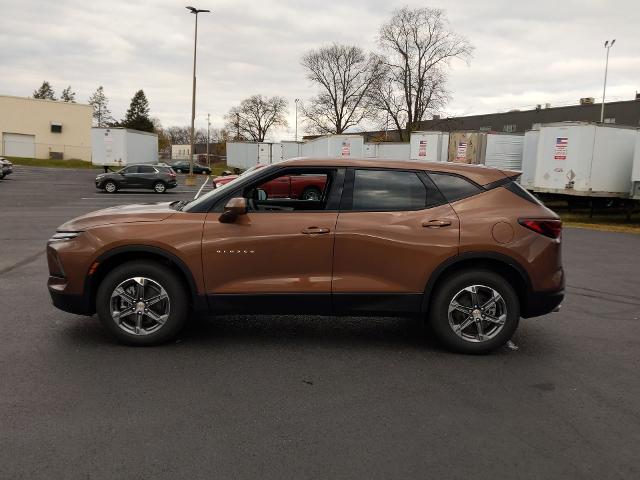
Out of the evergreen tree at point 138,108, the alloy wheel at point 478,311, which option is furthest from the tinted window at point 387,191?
the evergreen tree at point 138,108

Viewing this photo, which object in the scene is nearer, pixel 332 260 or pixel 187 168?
pixel 332 260

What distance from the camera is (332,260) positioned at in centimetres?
487

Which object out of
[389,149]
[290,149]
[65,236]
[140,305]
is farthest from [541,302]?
[290,149]

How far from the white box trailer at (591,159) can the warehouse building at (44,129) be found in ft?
206

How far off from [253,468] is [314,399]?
980mm

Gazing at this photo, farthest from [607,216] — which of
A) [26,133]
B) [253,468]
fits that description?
[26,133]

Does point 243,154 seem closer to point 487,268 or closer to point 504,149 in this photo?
point 504,149

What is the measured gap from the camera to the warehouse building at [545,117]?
53219mm

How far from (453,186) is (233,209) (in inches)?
75.6

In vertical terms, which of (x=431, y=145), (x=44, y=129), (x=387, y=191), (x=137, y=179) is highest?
(x=44, y=129)

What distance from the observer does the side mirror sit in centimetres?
473

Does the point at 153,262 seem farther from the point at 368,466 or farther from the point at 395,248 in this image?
the point at 368,466

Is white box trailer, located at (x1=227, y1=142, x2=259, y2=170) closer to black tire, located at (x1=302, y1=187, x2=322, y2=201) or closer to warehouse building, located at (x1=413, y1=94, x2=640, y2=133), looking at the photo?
warehouse building, located at (x1=413, y1=94, x2=640, y2=133)

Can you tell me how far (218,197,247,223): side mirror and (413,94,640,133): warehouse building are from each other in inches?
1790
